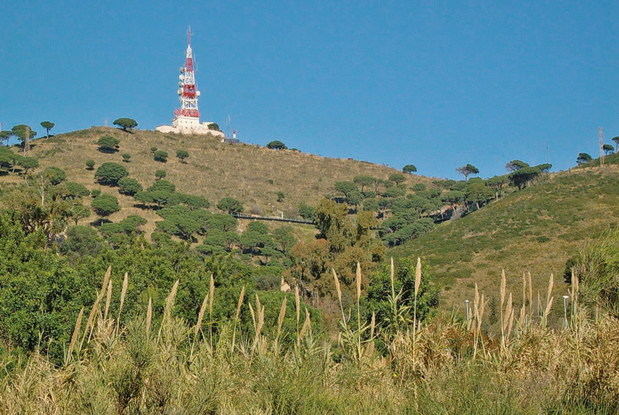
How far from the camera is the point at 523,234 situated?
198 ft

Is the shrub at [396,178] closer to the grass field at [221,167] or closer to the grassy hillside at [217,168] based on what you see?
the grass field at [221,167]

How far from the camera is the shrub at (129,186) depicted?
80.7 meters

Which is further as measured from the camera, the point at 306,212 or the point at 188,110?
the point at 188,110

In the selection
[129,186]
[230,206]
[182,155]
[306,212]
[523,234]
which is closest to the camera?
[523,234]

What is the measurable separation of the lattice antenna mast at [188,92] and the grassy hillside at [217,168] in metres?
9.71

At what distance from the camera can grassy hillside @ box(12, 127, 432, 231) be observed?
8744 centimetres

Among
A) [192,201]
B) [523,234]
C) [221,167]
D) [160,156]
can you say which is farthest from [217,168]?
[523,234]

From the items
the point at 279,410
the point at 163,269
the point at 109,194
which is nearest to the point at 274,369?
the point at 279,410

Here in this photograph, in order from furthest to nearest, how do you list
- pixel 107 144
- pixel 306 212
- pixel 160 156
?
1. pixel 160 156
2. pixel 107 144
3. pixel 306 212

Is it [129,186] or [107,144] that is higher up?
[107,144]

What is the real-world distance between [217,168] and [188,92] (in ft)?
93.3

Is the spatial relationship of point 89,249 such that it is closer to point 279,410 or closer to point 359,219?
point 359,219

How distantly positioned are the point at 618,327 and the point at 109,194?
241 feet

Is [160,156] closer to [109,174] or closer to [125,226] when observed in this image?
[109,174]
